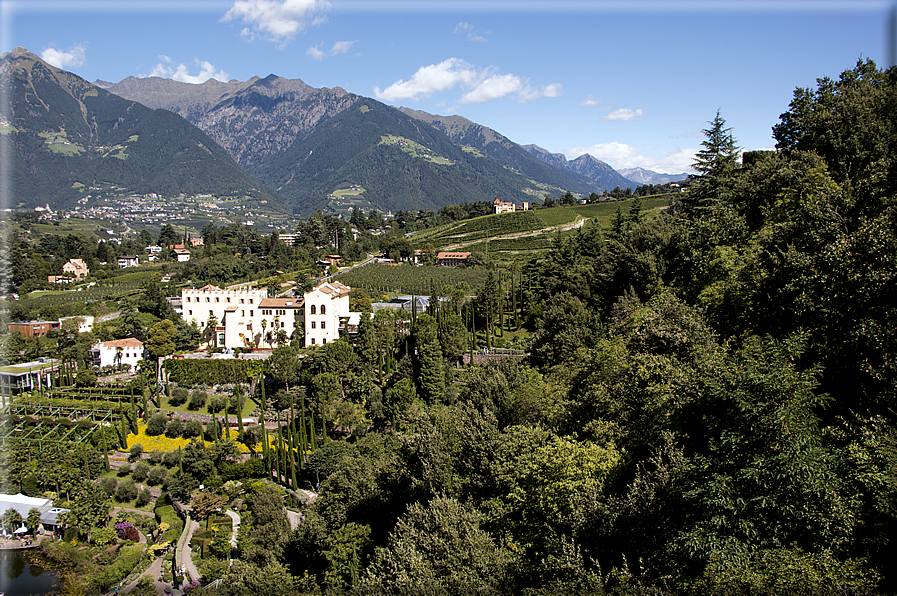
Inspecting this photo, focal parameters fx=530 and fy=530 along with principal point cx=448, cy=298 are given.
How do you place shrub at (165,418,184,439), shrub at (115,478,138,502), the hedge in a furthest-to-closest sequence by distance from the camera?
the hedge → shrub at (165,418,184,439) → shrub at (115,478,138,502)

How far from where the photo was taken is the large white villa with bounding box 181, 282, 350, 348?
→ 52062 millimetres

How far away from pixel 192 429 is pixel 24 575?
45.5 ft

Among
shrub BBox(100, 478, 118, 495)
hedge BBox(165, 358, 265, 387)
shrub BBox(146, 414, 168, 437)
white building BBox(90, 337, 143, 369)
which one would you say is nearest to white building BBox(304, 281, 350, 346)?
hedge BBox(165, 358, 265, 387)

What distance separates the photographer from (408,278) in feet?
249

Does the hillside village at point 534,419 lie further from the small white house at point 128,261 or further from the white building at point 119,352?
the small white house at point 128,261

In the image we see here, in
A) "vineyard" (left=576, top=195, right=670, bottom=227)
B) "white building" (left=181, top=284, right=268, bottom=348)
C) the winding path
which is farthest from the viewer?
the winding path

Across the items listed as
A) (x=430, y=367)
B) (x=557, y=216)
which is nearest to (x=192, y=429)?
(x=430, y=367)

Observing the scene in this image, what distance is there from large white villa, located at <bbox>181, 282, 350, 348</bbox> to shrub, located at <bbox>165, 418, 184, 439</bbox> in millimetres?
13580

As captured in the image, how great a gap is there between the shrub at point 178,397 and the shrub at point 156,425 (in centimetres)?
315

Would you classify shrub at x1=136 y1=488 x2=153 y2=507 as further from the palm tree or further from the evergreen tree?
the evergreen tree

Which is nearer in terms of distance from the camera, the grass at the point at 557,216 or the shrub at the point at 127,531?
the shrub at the point at 127,531

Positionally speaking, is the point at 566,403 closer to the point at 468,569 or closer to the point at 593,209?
the point at 468,569

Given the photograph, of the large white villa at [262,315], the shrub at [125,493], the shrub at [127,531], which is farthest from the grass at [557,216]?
the shrub at [127,531]

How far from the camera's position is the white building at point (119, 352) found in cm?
5197
